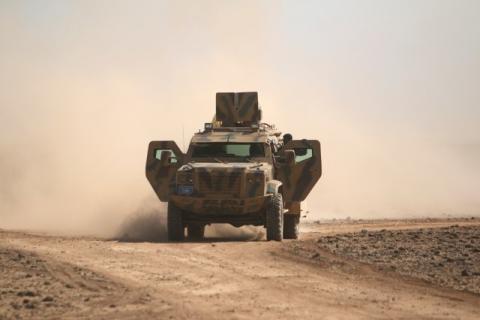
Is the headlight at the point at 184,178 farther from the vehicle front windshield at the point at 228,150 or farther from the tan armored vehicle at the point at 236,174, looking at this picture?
the vehicle front windshield at the point at 228,150

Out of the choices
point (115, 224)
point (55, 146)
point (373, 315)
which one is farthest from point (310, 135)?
point (373, 315)

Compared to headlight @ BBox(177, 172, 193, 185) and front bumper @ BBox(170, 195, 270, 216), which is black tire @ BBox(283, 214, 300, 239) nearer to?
front bumper @ BBox(170, 195, 270, 216)

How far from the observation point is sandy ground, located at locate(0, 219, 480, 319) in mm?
8883

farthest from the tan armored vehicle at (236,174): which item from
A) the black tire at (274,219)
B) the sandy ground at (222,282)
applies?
the sandy ground at (222,282)

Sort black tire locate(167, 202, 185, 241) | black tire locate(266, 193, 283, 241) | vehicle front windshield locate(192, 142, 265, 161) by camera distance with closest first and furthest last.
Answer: black tire locate(266, 193, 283, 241)
black tire locate(167, 202, 185, 241)
vehicle front windshield locate(192, 142, 265, 161)

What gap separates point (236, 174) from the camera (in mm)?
16375

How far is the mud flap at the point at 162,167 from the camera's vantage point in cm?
1814

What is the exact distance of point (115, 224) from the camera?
67.8 feet

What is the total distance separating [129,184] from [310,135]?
547 inches

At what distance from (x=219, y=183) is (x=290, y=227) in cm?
258

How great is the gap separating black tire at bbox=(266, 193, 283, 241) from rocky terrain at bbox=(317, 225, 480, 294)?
79cm

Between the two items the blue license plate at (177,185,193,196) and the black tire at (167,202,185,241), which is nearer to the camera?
the blue license plate at (177,185,193,196)

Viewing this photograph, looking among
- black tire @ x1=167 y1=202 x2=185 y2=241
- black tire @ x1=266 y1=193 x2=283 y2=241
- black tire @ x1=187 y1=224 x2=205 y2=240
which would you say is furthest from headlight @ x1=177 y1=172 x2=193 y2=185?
black tire @ x1=187 y1=224 x2=205 y2=240

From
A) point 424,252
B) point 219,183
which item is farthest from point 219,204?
point 424,252
